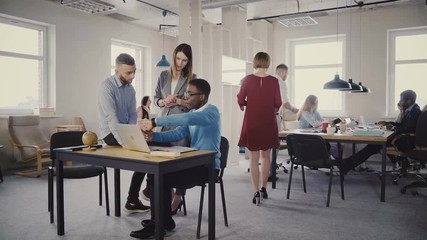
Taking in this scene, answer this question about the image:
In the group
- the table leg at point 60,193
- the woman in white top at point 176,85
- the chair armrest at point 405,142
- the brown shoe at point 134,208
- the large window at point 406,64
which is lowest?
the brown shoe at point 134,208

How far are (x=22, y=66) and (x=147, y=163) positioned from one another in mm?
5493

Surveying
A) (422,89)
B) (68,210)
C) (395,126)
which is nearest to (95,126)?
(68,210)

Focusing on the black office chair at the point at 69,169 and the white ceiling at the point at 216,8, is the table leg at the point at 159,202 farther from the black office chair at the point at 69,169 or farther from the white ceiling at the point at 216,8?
the white ceiling at the point at 216,8

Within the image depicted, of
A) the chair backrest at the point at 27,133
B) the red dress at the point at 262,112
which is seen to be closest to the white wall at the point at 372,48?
the red dress at the point at 262,112

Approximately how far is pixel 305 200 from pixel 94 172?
2.22 meters

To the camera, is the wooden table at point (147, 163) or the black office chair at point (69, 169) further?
the black office chair at point (69, 169)

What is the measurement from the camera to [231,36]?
22.6 feet

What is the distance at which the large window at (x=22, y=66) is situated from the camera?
6.39m

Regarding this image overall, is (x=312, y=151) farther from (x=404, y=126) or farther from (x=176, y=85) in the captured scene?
(x=404, y=126)

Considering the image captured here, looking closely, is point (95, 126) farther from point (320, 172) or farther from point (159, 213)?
point (159, 213)

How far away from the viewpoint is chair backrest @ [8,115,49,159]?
19.1 ft

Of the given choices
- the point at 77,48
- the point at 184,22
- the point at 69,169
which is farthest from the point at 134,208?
the point at 77,48

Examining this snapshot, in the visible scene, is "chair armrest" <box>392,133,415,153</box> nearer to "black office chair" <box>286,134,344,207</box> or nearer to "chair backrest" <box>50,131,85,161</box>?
"black office chair" <box>286,134,344,207</box>

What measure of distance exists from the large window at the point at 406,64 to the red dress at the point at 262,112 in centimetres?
473
